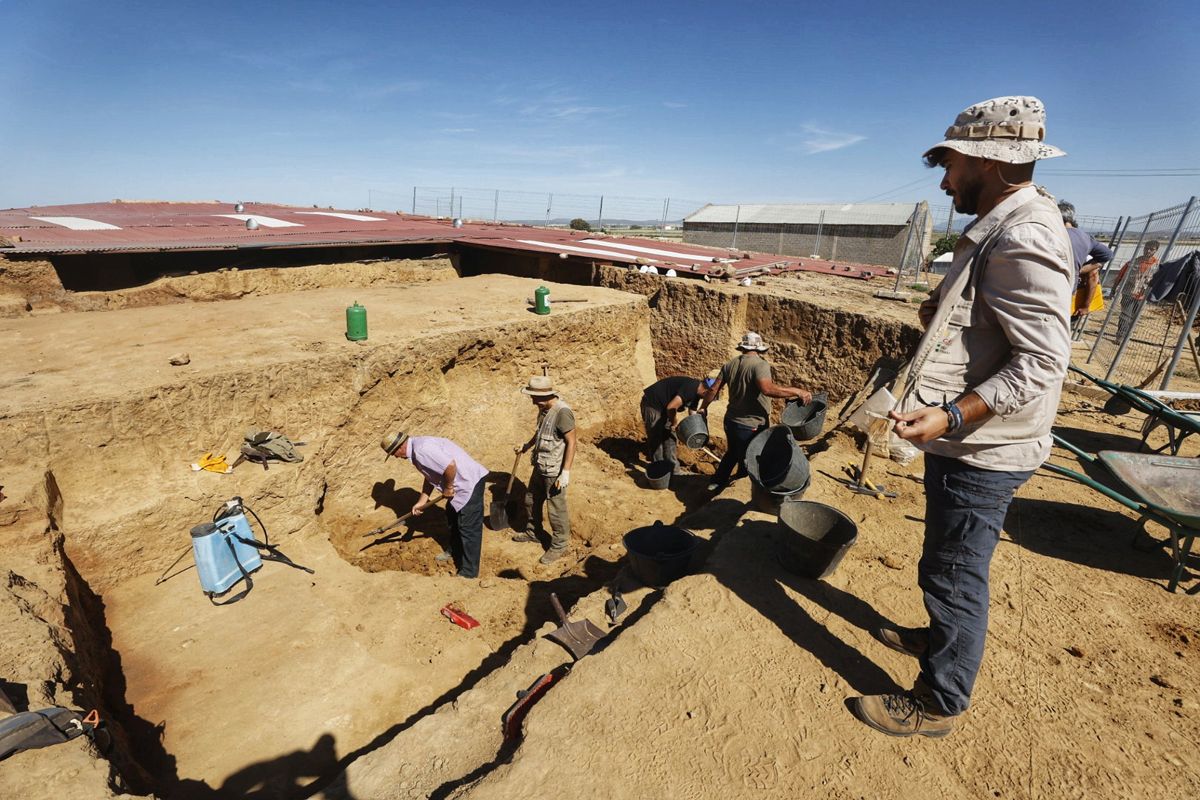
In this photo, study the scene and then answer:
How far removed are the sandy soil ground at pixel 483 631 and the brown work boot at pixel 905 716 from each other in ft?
0.23

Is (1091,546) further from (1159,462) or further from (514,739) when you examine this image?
(514,739)

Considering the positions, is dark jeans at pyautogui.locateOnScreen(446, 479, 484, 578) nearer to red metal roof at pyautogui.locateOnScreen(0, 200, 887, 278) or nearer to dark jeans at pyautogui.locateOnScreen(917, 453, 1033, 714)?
dark jeans at pyautogui.locateOnScreen(917, 453, 1033, 714)

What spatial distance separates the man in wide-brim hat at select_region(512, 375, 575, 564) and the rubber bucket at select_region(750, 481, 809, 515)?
179 centimetres

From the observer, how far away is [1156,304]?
11.3 metres

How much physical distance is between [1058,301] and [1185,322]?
9280mm

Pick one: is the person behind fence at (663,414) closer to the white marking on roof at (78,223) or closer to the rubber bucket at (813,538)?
the rubber bucket at (813,538)

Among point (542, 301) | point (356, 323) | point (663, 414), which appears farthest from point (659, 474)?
point (356, 323)

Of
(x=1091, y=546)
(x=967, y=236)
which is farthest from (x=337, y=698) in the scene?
(x=1091, y=546)

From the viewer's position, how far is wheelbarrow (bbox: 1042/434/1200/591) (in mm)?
3412

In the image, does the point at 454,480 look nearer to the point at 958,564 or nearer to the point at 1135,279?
the point at 958,564

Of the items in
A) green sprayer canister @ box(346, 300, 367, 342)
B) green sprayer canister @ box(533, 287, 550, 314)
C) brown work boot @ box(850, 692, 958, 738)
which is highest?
green sprayer canister @ box(533, 287, 550, 314)

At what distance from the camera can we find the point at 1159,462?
4.04 meters

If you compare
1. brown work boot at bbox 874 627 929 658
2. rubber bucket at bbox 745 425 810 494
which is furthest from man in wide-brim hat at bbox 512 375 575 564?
brown work boot at bbox 874 627 929 658

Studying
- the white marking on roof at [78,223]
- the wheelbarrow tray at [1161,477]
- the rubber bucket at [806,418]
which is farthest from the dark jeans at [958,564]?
the white marking on roof at [78,223]
